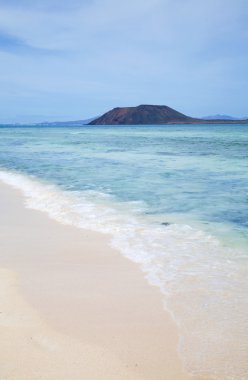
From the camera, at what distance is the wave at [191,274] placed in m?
2.67

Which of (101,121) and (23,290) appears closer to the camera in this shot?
(23,290)

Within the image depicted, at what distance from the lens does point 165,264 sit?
436cm

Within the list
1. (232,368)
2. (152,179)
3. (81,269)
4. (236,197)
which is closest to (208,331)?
(232,368)

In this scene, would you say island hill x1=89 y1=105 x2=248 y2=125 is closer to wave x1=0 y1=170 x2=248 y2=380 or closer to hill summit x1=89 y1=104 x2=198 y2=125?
hill summit x1=89 y1=104 x2=198 y2=125

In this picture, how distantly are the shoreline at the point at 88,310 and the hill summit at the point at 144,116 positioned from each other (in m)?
181

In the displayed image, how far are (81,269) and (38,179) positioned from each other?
8168mm

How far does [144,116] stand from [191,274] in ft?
606

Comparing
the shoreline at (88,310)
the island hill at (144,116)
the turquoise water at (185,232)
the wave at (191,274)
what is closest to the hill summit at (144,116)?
the island hill at (144,116)

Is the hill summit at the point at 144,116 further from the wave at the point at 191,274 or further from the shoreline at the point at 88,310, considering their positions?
the shoreline at the point at 88,310

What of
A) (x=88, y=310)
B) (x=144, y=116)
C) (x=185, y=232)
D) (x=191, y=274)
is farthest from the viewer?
(x=144, y=116)

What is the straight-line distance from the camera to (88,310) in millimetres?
3266

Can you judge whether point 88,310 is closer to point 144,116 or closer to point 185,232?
point 185,232

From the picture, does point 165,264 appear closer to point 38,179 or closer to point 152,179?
point 152,179

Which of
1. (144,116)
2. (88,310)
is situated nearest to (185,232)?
(88,310)
